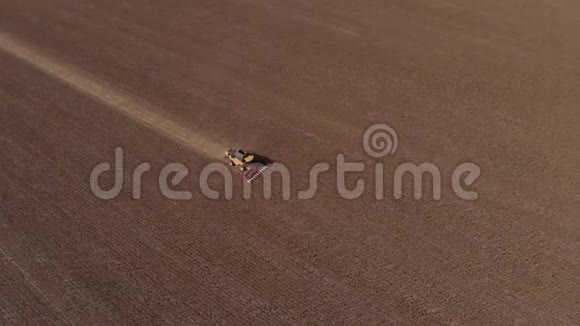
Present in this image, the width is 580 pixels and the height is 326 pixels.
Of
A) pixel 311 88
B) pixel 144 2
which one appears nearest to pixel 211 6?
pixel 144 2

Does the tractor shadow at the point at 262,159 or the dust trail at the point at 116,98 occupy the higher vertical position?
the tractor shadow at the point at 262,159

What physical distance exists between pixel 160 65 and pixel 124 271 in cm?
359

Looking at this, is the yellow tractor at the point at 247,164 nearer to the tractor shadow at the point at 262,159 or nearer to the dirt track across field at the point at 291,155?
the tractor shadow at the point at 262,159

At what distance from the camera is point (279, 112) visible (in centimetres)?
682

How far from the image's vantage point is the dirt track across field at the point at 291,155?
475cm

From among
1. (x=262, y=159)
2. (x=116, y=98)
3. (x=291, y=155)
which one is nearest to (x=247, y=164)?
(x=262, y=159)

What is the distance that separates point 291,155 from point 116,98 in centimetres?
239

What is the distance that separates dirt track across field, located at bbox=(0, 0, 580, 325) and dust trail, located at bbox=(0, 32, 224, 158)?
0.10ft

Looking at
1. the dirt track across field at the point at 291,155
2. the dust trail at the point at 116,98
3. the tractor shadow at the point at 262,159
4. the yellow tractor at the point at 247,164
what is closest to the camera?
the dirt track across field at the point at 291,155

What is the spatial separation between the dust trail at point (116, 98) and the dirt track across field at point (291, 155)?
0.10ft

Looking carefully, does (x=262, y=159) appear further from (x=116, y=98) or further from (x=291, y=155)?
(x=116, y=98)

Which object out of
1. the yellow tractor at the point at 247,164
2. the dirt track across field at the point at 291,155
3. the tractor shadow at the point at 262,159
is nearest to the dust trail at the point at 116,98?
the dirt track across field at the point at 291,155

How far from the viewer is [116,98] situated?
7.05m

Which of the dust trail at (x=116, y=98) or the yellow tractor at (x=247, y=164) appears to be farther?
the dust trail at (x=116, y=98)
